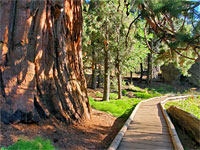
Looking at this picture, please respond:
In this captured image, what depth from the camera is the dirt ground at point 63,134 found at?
3.70m

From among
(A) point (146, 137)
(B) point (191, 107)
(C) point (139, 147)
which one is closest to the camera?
(C) point (139, 147)

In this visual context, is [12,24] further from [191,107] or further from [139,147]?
[191,107]

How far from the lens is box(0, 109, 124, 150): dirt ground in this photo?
12.1 ft

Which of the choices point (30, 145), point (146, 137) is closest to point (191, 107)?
point (146, 137)

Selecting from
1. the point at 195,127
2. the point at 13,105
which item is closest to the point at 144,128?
the point at 195,127

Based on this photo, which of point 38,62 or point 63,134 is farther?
point 38,62

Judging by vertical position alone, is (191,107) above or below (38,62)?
below

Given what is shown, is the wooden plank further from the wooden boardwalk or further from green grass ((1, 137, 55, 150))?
green grass ((1, 137, 55, 150))

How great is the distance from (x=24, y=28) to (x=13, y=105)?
188 centimetres

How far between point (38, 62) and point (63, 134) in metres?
1.96

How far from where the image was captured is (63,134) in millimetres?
4504

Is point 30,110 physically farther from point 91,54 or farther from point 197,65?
point 197,65

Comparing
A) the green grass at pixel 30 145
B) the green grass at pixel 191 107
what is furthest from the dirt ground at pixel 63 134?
the green grass at pixel 191 107

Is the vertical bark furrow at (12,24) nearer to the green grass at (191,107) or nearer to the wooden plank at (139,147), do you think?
the wooden plank at (139,147)
